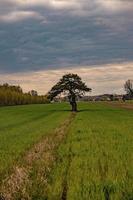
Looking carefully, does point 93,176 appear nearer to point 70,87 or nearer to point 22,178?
point 22,178

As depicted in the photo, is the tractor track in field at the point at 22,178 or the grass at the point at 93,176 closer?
the grass at the point at 93,176

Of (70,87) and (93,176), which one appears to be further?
(70,87)

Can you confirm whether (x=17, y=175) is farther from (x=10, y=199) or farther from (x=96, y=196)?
(x=96, y=196)

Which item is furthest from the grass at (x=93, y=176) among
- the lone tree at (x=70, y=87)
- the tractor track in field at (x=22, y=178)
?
the lone tree at (x=70, y=87)

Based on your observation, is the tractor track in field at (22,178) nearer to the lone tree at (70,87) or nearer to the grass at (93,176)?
the grass at (93,176)

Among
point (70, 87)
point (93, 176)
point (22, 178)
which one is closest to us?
point (93, 176)

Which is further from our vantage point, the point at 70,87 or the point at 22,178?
the point at 70,87

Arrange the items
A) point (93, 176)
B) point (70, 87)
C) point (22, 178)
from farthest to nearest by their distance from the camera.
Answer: point (70, 87) → point (22, 178) → point (93, 176)

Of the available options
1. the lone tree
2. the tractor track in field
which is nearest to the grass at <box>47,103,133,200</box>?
the tractor track in field

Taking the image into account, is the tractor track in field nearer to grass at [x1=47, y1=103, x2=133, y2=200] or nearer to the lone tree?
grass at [x1=47, y1=103, x2=133, y2=200]

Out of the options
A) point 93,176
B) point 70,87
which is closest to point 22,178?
point 93,176

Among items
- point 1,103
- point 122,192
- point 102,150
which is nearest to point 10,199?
point 122,192

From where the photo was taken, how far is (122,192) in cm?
1086

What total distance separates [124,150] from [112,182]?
8.16 metres
